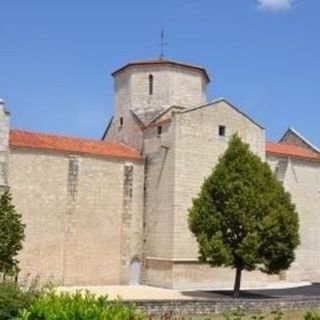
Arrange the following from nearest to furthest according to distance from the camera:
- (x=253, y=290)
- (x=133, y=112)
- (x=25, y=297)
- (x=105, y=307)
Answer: (x=105, y=307) → (x=25, y=297) → (x=253, y=290) → (x=133, y=112)

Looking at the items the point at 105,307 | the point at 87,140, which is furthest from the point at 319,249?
the point at 105,307

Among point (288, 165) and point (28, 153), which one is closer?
point (28, 153)

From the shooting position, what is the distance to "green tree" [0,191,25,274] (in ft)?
78.9

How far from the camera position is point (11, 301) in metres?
13.1

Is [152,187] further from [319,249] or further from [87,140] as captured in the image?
[319,249]

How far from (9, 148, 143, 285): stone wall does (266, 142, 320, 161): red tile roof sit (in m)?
9.87

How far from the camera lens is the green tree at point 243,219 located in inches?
1046

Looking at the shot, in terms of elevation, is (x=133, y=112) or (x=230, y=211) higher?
(x=133, y=112)

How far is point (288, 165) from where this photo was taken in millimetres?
37781

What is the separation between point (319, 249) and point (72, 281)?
55.5 feet

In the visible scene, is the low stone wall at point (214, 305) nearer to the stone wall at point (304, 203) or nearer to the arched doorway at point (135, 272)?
the arched doorway at point (135, 272)

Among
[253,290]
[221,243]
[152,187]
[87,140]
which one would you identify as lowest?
[253,290]

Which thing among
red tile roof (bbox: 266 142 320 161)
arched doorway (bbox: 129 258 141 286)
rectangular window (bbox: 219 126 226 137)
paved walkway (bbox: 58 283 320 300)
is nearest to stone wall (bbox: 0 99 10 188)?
paved walkway (bbox: 58 283 320 300)

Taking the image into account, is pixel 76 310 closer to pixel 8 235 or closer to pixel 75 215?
pixel 8 235
